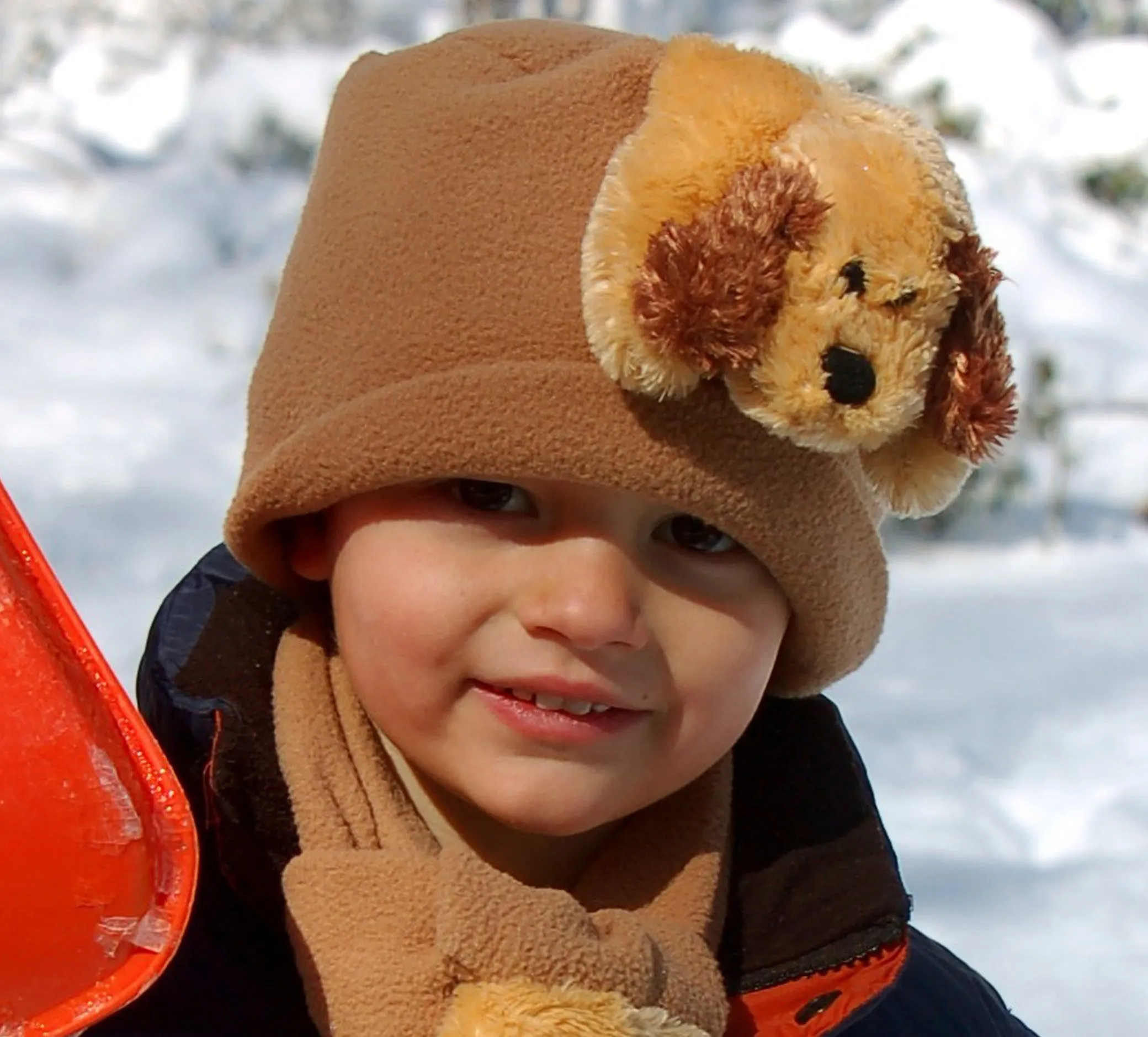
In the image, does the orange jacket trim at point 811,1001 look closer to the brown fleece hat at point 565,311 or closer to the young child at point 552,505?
the young child at point 552,505

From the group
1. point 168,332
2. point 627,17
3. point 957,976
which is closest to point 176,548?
point 168,332

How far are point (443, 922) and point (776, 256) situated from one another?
417 millimetres

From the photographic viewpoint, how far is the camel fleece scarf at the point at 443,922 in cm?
91

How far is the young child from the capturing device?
0.91m

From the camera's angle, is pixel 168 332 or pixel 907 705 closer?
pixel 907 705

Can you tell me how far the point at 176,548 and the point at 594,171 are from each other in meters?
2.18

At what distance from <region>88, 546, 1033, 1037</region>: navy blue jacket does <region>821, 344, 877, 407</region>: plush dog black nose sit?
0.39 m

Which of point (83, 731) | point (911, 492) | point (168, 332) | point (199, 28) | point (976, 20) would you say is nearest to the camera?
point (83, 731)

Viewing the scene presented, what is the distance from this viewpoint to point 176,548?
3.00 m

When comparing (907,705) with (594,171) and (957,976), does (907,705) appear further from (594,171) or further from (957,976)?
(594,171)

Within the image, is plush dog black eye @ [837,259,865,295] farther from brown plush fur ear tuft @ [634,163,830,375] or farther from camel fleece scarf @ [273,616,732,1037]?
camel fleece scarf @ [273,616,732,1037]

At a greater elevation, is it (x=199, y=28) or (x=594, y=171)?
(x=594, y=171)

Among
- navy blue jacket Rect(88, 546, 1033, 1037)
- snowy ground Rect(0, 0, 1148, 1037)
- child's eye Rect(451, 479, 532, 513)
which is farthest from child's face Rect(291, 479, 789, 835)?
snowy ground Rect(0, 0, 1148, 1037)

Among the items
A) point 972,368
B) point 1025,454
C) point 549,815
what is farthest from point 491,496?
point 1025,454
